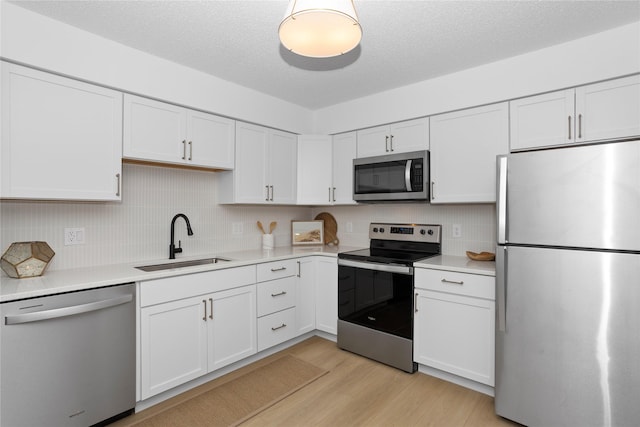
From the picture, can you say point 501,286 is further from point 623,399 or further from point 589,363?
point 623,399

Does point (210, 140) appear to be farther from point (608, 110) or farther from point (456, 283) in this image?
point (608, 110)

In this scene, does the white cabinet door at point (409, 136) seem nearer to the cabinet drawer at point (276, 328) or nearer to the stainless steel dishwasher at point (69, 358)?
the cabinet drawer at point (276, 328)

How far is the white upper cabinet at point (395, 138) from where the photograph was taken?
111 inches

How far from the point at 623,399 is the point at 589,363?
0.20 metres

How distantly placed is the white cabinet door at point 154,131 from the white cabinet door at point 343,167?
1.52 metres

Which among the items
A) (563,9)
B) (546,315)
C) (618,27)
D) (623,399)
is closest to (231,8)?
(563,9)

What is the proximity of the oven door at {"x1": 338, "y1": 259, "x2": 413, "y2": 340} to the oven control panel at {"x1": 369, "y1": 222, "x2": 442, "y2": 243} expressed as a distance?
613mm

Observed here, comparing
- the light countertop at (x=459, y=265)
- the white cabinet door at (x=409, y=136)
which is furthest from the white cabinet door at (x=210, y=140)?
the light countertop at (x=459, y=265)

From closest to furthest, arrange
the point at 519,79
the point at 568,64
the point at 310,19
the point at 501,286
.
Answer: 1. the point at 310,19
2. the point at 501,286
3. the point at 568,64
4. the point at 519,79

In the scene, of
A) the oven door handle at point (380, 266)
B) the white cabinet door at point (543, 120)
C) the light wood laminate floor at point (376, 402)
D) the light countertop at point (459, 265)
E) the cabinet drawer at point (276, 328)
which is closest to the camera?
the light wood laminate floor at point (376, 402)

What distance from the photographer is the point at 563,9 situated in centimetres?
177

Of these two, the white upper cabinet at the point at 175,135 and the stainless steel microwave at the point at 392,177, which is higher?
the white upper cabinet at the point at 175,135

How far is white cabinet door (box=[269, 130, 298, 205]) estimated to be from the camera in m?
3.21

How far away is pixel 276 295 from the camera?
2852 mm
